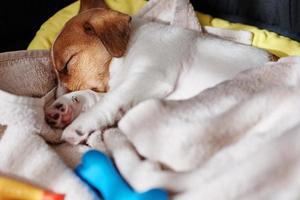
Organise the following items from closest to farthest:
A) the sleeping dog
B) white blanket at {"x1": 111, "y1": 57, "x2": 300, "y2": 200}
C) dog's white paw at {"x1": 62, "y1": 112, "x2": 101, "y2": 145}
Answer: white blanket at {"x1": 111, "y1": 57, "x2": 300, "y2": 200}
dog's white paw at {"x1": 62, "y1": 112, "x2": 101, "y2": 145}
the sleeping dog

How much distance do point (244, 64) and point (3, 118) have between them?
72cm

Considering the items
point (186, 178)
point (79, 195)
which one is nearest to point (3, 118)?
point (79, 195)

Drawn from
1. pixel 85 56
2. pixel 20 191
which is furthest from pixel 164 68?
pixel 20 191

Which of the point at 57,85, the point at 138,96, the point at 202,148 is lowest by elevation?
the point at 57,85

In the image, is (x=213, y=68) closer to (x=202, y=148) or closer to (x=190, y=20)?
(x=190, y=20)

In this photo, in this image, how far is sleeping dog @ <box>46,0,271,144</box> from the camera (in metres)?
1.56

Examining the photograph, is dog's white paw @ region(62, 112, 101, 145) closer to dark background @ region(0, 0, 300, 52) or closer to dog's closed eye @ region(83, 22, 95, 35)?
dog's closed eye @ region(83, 22, 95, 35)

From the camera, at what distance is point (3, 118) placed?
145 centimetres

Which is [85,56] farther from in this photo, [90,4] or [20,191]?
[20,191]

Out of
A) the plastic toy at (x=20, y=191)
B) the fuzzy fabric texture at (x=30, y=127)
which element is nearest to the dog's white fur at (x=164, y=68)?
the fuzzy fabric texture at (x=30, y=127)

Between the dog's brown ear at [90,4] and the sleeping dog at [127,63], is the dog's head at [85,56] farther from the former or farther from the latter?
the dog's brown ear at [90,4]

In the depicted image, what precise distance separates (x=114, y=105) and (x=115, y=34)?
274mm

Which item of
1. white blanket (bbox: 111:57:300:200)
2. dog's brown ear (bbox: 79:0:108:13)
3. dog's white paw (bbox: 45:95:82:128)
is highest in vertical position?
white blanket (bbox: 111:57:300:200)

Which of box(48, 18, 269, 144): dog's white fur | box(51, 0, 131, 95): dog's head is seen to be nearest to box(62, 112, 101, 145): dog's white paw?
box(48, 18, 269, 144): dog's white fur
